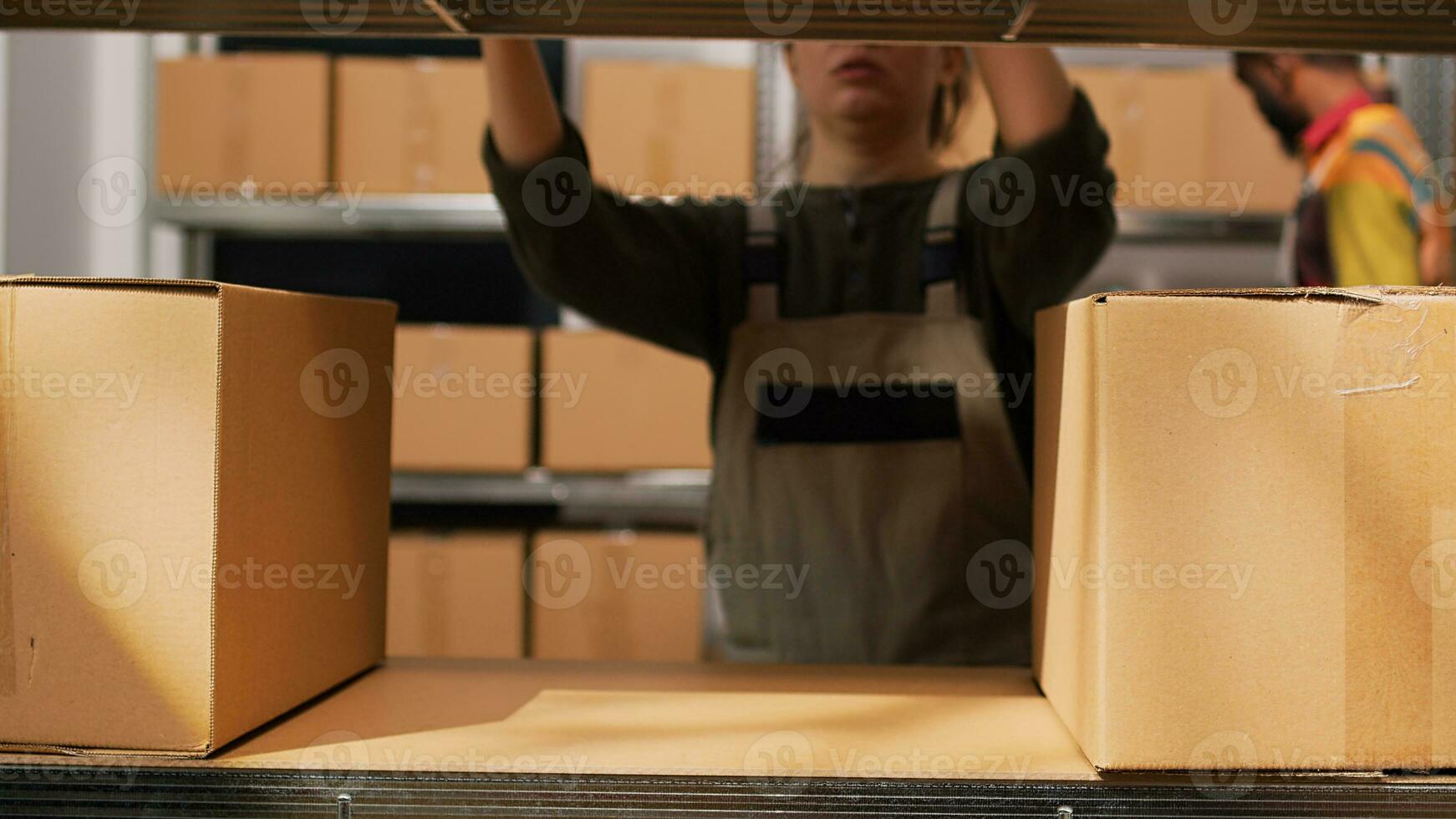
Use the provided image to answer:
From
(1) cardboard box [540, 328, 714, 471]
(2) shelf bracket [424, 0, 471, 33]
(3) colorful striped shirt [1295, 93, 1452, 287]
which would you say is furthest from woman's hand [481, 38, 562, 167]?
(3) colorful striped shirt [1295, 93, 1452, 287]

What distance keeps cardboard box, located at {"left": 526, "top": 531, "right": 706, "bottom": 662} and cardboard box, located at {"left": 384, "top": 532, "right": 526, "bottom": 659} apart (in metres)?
0.05

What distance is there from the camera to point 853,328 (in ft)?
4.16

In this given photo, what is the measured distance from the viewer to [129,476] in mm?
617

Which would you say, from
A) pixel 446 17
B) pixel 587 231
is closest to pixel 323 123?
pixel 587 231

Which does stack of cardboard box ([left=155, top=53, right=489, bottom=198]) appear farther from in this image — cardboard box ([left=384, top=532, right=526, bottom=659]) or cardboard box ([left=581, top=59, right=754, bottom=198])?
cardboard box ([left=384, top=532, right=526, bottom=659])

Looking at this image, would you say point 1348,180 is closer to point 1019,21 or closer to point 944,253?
point 944,253

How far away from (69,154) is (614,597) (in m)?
1.74

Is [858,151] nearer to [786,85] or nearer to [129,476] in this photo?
[129,476]

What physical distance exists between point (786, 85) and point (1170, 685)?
2041 millimetres

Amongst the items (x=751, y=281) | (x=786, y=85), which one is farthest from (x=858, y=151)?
(x=786, y=85)

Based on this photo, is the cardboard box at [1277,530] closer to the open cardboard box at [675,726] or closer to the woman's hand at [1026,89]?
the open cardboard box at [675,726]

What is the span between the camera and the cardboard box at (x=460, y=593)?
221 centimetres

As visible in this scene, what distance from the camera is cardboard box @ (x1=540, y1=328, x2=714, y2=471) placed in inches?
86.8

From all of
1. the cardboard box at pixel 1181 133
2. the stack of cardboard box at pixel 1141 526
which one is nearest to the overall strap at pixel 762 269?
the stack of cardboard box at pixel 1141 526
